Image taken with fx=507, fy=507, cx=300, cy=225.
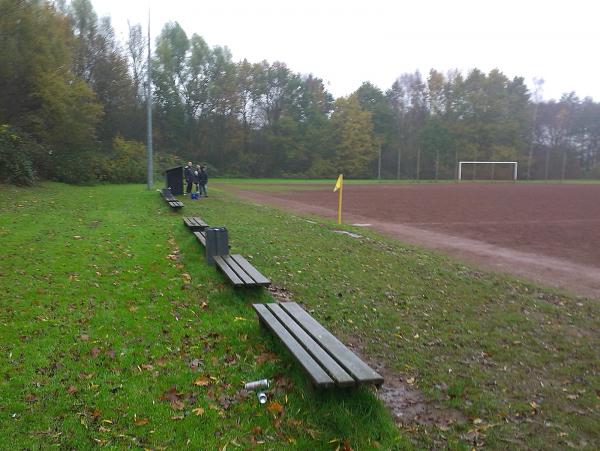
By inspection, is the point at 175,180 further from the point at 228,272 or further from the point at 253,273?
A: the point at 253,273

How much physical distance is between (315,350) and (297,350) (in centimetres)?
14

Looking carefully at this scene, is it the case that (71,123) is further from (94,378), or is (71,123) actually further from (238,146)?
(238,146)

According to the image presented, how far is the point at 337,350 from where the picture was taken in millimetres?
4027

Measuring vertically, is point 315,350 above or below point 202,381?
above

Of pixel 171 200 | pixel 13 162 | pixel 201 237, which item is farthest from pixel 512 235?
pixel 13 162

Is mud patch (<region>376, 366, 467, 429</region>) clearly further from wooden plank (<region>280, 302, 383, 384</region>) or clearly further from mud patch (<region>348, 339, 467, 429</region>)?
wooden plank (<region>280, 302, 383, 384</region>)

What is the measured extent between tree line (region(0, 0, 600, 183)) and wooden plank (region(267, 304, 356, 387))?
76.4 feet

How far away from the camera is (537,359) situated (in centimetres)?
497

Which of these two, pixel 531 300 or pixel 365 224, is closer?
pixel 531 300

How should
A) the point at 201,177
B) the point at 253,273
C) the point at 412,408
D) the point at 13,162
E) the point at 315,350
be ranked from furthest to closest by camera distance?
the point at 13,162
the point at 201,177
the point at 253,273
the point at 315,350
the point at 412,408

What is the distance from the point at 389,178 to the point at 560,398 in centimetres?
7415

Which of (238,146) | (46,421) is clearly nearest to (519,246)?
(46,421)

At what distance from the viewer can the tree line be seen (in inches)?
1176

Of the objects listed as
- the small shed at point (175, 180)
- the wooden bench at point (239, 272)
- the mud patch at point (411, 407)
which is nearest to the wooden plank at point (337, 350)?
the mud patch at point (411, 407)
